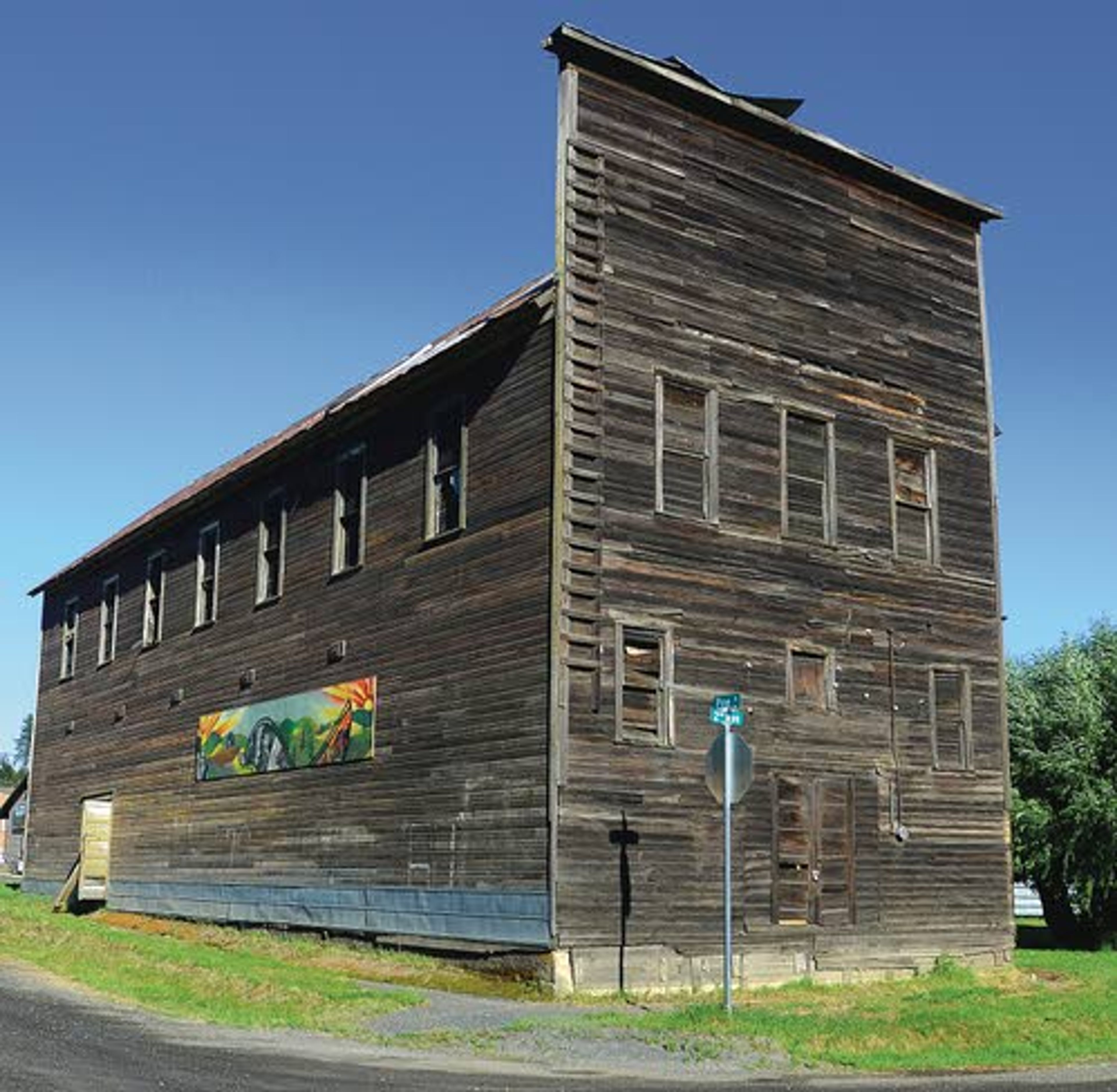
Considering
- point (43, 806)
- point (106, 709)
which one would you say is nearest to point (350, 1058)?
point (106, 709)

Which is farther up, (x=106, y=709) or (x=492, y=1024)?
(x=106, y=709)

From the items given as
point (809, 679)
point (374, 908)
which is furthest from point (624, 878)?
point (374, 908)

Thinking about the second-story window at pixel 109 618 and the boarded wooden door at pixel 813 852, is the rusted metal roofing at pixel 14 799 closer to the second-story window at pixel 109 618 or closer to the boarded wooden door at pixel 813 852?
the second-story window at pixel 109 618

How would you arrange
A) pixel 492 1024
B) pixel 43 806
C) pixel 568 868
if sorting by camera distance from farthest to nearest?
1. pixel 43 806
2. pixel 568 868
3. pixel 492 1024

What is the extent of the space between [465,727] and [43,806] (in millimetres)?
22969

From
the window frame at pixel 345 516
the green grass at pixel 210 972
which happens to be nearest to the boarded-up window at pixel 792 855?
the green grass at pixel 210 972

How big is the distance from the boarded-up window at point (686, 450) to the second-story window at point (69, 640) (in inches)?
914

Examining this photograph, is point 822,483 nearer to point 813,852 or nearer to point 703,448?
point 703,448

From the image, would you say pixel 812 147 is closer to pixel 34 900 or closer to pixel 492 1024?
pixel 492 1024

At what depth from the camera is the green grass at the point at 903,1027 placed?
44.5ft

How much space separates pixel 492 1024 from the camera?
1570 cm

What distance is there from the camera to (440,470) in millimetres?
23109

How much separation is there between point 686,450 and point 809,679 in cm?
398

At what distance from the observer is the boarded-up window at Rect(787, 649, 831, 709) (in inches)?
868
